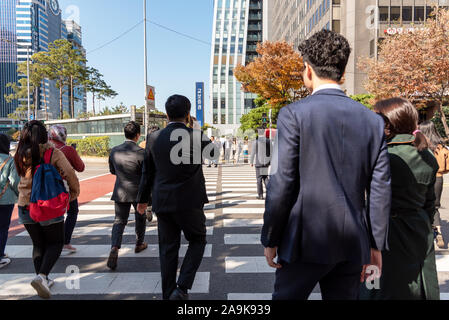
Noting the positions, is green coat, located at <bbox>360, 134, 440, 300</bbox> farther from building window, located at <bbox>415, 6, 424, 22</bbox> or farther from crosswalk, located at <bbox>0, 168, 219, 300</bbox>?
building window, located at <bbox>415, 6, 424, 22</bbox>

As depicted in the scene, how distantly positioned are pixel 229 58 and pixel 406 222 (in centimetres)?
7302

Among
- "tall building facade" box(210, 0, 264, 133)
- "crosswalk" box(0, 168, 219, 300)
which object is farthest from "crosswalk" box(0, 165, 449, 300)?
"tall building facade" box(210, 0, 264, 133)

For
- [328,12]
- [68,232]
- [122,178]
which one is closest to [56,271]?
[68,232]

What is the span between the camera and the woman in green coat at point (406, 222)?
6.90 ft

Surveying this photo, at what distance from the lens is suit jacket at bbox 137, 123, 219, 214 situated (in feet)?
9.87

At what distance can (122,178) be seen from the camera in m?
4.44

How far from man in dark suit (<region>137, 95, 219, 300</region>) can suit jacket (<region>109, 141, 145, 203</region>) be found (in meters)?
1.27

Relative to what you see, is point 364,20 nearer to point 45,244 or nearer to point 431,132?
point 431,132

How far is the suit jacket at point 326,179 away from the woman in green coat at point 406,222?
1.38 ft

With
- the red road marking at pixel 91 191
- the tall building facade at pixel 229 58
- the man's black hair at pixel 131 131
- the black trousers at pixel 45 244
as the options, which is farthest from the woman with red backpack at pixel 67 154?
the tall building facade at pixel 229 58

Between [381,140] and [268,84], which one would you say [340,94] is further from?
[268,84]

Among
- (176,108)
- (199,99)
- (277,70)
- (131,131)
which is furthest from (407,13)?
(176,108)

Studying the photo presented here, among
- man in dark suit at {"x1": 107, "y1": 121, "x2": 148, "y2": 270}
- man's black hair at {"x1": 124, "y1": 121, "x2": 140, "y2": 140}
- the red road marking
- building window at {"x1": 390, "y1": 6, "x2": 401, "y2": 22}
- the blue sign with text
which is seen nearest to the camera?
man in dark suit at {"x1": 107, "y1": 121, "x2": 148, "y2": 270}
